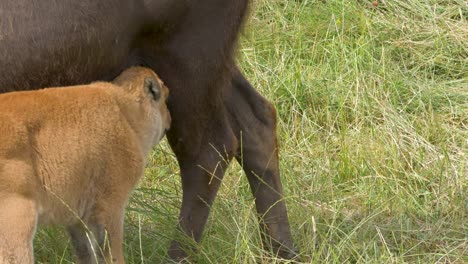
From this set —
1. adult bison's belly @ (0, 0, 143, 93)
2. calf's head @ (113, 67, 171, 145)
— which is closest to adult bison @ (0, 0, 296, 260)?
adult bison's belly @ (0, 0, 143, 93)

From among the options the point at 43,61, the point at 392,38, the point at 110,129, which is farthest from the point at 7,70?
the point at 392,38

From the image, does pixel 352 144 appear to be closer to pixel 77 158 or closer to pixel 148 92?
pixel 148 92

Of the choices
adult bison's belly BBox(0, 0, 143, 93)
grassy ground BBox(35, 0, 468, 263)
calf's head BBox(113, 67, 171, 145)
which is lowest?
grassy ground BBox(35, 0, 468, 263)

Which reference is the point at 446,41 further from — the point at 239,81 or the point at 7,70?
the point at 7,70

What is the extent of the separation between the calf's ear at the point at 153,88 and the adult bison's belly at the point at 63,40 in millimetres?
189

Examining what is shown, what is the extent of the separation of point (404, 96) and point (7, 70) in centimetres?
313

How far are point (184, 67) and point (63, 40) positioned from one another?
527mm

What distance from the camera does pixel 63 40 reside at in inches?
175

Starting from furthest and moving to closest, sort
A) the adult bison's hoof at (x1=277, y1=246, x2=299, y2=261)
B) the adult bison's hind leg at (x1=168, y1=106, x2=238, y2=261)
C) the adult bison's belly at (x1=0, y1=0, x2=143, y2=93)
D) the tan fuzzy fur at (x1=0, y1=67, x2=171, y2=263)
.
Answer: the adult bison's hoof at (x1=277, y1=246, x2=299, y2=261)
the adult bison's hind leg at (x1=168, y1=106, x2=238, y2=261)
the adult bison's belly at (x1=0, y1=0, x2=143, y2=93)
the tan fuzzy fur at (x1=0, y1=67, x2=171, y2=263)

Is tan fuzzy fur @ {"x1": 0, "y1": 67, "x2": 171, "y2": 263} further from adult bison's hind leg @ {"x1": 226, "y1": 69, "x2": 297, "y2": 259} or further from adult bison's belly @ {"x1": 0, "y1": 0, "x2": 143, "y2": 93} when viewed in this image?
adult bison's hind leg @ {"x1": 226, "y1": 69, "x2": 297, "y2": 259}

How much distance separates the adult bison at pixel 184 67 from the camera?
14.5ft

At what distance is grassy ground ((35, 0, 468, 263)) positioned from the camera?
512 cm

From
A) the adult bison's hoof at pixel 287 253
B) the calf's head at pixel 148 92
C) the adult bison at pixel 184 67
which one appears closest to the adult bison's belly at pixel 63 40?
the adult bison at pixel 184 67

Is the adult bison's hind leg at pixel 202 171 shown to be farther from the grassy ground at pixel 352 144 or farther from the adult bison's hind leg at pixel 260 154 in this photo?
the adult bison's hind leg at pixel 260 154
